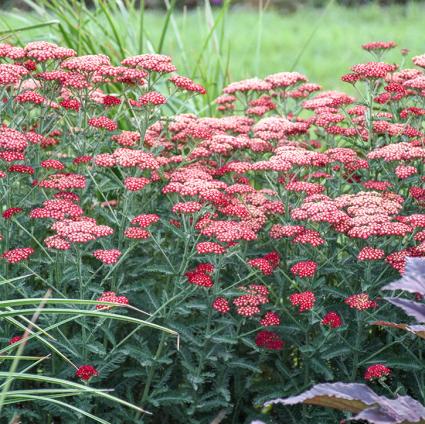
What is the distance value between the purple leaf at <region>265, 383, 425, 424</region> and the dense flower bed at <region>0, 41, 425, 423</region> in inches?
18.2

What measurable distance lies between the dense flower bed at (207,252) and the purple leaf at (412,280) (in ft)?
1.12

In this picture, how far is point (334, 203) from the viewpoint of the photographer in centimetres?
334

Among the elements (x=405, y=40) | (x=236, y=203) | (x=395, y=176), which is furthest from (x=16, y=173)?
(x=405, y=40)

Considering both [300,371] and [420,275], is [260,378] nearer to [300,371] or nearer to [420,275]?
[300,371]

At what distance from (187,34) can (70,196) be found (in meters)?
10.3

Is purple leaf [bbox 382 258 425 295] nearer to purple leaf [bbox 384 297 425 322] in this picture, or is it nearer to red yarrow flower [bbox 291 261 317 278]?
purple leaf [bbox 384 297 425 322]

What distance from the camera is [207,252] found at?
3195mm

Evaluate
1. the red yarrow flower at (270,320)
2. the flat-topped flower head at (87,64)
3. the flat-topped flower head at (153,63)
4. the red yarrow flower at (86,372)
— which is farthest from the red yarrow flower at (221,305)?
the flat-topped flower head at (87,64)

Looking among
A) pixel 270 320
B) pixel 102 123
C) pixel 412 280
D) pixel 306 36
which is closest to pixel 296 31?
pixel 306 36

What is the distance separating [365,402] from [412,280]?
1.32ft

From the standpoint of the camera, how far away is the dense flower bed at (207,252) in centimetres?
326

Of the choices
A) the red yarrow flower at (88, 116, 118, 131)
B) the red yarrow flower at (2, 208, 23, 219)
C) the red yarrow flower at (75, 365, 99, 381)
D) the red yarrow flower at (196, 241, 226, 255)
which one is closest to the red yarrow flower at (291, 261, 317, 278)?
the red yarrow flower at (196, 241, 226, 255)

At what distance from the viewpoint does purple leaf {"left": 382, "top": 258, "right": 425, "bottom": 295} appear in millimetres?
2594

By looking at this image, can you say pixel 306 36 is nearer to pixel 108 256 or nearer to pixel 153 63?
pixel 153 63
